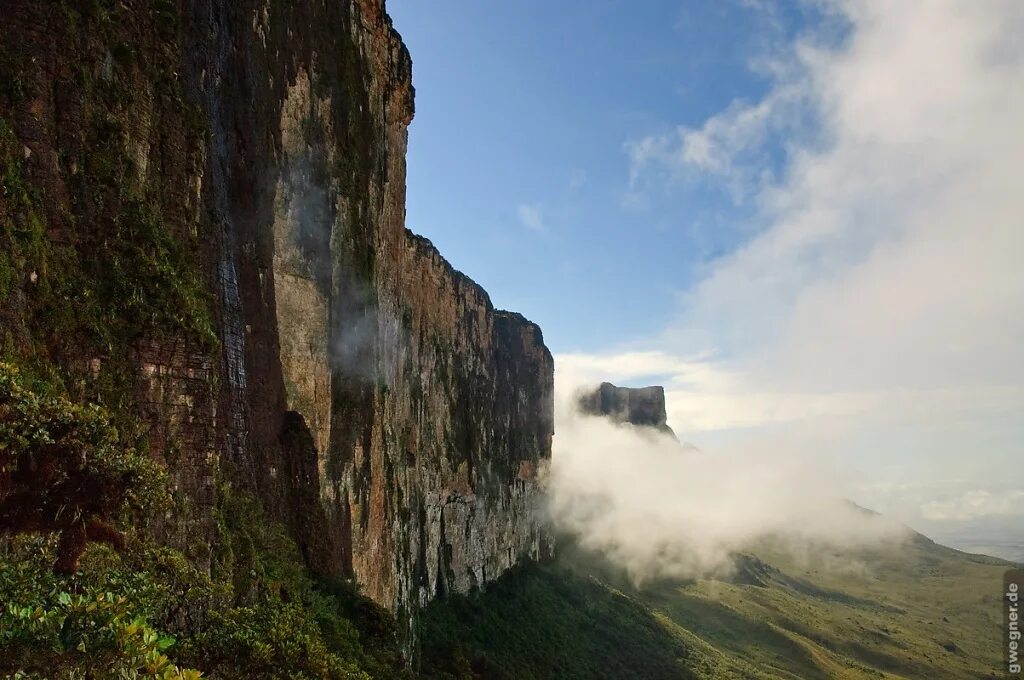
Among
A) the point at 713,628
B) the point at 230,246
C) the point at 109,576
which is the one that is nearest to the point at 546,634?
the point at 713,628

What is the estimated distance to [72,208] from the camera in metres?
15.2

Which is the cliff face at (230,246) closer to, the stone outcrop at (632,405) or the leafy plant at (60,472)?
the leafy plant at (60,472)

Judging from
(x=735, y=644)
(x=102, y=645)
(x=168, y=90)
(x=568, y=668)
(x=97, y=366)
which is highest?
(x=168, y=90)

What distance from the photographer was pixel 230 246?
2184 centimetres

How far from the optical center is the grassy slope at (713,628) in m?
59.7

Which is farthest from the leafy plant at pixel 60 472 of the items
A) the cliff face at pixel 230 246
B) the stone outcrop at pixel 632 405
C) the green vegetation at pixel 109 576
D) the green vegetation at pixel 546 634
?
the stone outcrop at pixel 632 405

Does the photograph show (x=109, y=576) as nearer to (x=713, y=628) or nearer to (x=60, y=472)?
(x=60, y=472)

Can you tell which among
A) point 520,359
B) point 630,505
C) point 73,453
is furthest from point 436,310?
point 630,505

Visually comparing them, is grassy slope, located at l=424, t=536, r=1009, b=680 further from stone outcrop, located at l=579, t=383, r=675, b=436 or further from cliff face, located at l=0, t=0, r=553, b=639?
stone outcrop, located at l=579, t=383, r=675, b=436

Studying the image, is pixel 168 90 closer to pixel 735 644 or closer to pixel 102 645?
pixel 102 645

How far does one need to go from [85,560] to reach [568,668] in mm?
55947

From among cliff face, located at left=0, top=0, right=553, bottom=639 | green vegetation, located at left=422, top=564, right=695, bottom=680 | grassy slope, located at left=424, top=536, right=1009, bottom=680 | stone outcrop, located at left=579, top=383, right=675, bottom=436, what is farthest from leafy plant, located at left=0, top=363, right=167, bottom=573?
stone outcrop, located at left=579, top=383, right=675, bottom=436

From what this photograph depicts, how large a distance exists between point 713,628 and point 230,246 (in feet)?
311

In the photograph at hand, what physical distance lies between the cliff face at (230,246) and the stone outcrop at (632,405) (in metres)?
106
